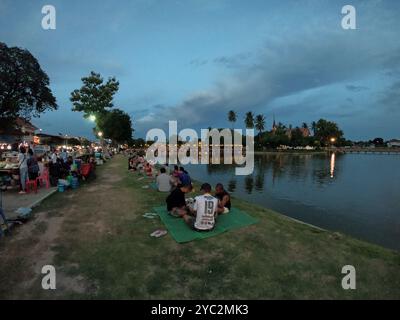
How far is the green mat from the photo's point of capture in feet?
23.2

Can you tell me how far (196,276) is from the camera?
5.19 m

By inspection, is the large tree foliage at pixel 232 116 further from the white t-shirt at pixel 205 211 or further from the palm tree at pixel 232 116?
the white t-shirt at pixel 205 211

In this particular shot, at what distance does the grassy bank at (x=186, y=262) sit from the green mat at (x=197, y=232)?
24 cm

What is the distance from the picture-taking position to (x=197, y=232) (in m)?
7.31

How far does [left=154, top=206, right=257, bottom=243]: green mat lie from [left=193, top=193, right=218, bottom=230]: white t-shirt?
0.21m

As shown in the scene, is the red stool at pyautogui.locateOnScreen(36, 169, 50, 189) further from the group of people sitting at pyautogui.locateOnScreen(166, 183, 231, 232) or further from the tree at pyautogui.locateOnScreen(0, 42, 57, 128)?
the tree at pyautogui.locateOnScreen(0, 42, 57, 128)

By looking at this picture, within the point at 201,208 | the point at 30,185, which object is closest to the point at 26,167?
the point at 30,185

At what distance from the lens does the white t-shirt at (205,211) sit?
7.20 meters

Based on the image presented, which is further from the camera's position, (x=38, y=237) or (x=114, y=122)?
(x=114, y=122)

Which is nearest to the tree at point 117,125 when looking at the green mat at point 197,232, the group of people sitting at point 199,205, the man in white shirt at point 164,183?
the man in white shirt at point 164,183

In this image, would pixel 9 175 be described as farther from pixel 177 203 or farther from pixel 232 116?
pixel 232 116
